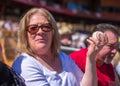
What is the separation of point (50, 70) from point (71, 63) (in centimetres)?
26

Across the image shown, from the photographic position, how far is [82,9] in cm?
2200

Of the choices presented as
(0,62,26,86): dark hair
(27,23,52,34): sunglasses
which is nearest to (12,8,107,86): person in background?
(27,23,52,34): sunglasses

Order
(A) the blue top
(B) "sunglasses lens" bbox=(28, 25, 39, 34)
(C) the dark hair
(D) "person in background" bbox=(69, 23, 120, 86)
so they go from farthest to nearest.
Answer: (D) "person in background" bbox=(69, 23, 120, 86) < (B) "sunglasses lens" bbox=(28, 25, 39, 34) < (A) the blue top < (C) the dark hair

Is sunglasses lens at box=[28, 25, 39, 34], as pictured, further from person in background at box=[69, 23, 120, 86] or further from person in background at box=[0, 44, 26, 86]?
person in background at box=[69, 23, 120, 86]

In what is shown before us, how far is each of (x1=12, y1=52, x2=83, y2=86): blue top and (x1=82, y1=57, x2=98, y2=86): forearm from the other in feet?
0.25

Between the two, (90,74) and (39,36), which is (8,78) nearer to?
(39,36)

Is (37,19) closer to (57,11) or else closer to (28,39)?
(28,39)

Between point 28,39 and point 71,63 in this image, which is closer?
point 28,39

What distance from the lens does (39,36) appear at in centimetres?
233

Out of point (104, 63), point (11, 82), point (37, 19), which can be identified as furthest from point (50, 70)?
point (104, 63)

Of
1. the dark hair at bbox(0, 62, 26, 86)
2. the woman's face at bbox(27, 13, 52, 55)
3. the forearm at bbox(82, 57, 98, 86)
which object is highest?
the woman's face at bbox(27, 13, 52, 55)

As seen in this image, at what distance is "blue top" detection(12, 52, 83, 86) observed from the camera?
7.22ft

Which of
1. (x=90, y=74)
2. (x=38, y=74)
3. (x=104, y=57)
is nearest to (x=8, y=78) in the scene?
(x=38, y=74)

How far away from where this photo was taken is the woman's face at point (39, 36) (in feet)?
7.63
